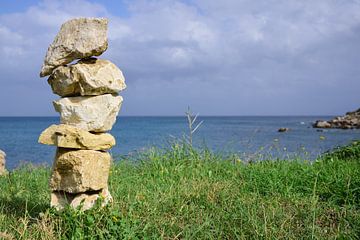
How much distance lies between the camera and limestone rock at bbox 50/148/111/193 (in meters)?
4.45

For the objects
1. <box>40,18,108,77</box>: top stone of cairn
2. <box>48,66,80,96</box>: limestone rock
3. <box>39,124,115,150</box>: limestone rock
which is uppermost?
<box>40,18,108,77</box>: top stone of cairn

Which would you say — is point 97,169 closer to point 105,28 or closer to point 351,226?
point 105,28

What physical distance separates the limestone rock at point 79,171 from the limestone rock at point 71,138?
0.08 m

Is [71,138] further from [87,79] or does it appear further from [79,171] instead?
[87,79]

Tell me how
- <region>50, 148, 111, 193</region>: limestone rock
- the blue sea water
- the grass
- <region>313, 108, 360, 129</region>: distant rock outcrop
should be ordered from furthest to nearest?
1. <region>313, 108, 360, 129</region>: distant rock outcrop
2. the blue sea water
3. <region>50, 148, 111, 193</region>: limestone rock
4. the grass

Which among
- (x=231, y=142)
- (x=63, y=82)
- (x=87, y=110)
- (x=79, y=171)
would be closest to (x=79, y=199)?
(x=79, y=171)

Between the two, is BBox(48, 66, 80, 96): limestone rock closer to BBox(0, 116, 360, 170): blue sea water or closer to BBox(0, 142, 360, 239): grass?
BBox(0, 142, 360, 239): grass

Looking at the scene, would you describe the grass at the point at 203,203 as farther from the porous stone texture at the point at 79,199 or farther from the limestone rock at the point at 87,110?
the limestone rock at the point at 87,110

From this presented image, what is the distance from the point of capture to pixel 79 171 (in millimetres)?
4418

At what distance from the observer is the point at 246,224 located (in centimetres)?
447

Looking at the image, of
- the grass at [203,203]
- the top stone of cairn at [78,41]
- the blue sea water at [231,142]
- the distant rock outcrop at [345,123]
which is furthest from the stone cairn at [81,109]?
the distant rock outcrop at [345,123]

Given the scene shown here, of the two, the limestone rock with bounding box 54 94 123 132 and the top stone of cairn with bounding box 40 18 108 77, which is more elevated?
the top stone of cairn with bounding box 40 18 108 77

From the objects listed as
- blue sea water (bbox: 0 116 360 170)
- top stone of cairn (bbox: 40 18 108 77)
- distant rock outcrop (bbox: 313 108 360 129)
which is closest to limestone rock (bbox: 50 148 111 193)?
top stone of cairn (bbox: 40 18 108 77)

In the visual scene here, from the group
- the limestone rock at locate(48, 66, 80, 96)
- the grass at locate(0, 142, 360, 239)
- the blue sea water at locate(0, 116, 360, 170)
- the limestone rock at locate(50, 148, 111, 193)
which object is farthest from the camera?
the blue sea water at locate(0, 116, 360, 170)
